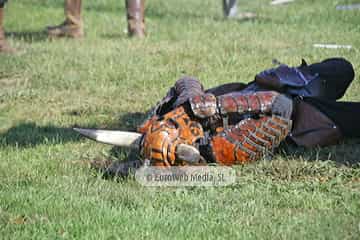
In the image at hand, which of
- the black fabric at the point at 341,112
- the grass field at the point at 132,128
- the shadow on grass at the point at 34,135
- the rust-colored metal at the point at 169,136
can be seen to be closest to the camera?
the grass field at the point at 132,128

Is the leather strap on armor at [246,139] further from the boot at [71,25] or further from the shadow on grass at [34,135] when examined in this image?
the boot at [71,25]

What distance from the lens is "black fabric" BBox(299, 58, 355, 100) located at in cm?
549

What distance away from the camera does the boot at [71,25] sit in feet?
33.2

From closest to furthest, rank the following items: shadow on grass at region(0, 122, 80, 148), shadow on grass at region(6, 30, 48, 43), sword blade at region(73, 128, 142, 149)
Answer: sword blade at region(73, 128, 142, 149), shadow on grass at region(0, 122, 80, 148), shadow on grass at region(6, 30, 48, 43)

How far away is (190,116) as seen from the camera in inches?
190

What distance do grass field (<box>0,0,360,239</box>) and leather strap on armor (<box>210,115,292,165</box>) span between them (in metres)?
0.10

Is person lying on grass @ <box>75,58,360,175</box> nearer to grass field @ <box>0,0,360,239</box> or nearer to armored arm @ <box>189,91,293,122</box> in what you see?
armored arm @ <box>189,91,293,122</box>

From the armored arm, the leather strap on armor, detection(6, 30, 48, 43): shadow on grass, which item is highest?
the armored arm

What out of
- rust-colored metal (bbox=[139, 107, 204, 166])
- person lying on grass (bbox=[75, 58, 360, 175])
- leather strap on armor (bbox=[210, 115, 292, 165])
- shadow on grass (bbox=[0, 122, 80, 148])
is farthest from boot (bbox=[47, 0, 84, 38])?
leather strap on armor (bbox=[210, 115, 292, 165])

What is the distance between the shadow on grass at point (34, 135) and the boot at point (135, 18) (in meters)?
4.00

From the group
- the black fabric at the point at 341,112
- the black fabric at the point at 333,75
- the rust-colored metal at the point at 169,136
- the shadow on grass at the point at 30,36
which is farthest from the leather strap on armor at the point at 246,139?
the shadow on grass at the point at 30,36

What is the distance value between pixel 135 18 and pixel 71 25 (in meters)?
0.82

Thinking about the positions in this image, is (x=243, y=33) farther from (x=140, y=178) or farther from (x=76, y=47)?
(x=140, y=178)

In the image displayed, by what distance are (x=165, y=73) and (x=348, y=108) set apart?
10.1 feet
